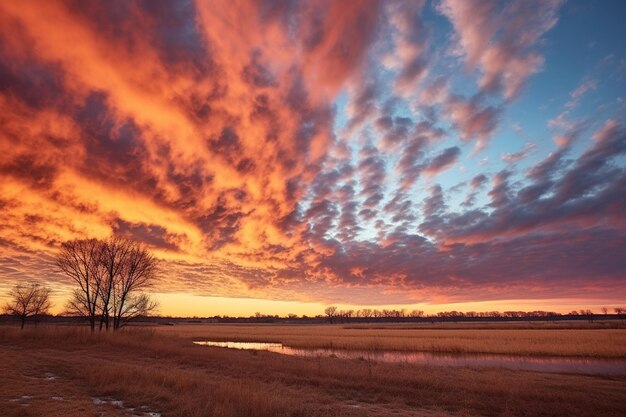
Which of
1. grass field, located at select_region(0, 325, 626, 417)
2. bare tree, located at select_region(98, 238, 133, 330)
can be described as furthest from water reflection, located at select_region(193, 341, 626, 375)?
bare tree, located at select_region(98, 238, 133, 330)

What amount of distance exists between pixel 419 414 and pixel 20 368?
768 inches


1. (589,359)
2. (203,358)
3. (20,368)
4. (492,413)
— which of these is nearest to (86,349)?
(203,358)

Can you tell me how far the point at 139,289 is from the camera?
5438 cm

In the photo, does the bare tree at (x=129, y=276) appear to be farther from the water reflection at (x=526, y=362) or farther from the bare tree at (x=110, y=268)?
the water reflection at (x=526, y=362)

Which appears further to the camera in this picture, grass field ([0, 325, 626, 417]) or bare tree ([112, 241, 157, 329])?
bare tree ([112, 241, 157, 329])

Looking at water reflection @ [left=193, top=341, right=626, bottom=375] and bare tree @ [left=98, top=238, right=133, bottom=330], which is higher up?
bare tree @ [left=98, top=238, right=133, bottom=330]

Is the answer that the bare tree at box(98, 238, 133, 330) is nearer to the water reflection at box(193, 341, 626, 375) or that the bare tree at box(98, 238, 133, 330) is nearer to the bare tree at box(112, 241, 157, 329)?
the bare tree at box(112, 241, 157, 329)

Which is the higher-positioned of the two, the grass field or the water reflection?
the grass field

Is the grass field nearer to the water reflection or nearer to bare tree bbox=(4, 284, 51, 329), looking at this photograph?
the water reflection

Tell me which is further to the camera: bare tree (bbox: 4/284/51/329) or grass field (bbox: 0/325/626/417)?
bare tree (bbox: 4/284/51/329)

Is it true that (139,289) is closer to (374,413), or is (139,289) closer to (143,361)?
(143,361)

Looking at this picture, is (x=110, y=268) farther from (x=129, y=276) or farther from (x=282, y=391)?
(x=282, y=391)

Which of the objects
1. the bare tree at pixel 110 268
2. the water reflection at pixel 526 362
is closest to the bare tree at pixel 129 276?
the bare tree at pixel 110 268

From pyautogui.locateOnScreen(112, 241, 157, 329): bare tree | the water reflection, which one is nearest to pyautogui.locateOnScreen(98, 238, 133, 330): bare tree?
pyautogui.locateOnScreen(112, 241, 157, 329): bare tree
